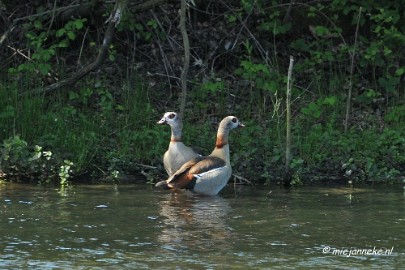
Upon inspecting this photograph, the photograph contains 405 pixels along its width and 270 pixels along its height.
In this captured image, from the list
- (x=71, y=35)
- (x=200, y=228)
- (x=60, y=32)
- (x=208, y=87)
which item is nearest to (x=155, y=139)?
(x=208, y=87)

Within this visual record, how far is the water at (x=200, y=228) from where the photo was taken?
8219 millimetres

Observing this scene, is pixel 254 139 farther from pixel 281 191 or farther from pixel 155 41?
pixel 155 41

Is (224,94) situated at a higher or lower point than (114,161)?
higher

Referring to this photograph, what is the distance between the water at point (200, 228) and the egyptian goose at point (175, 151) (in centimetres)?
40

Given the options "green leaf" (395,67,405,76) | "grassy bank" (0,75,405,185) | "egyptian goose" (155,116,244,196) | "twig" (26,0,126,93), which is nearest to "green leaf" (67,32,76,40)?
"twig" (26,0,126,93)

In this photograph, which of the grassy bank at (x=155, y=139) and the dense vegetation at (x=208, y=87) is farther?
the dense vegetation at (x=208, y=87)

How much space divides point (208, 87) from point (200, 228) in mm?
4880

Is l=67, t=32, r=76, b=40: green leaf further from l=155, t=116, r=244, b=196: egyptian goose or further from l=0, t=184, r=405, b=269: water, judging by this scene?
l=155, t=116, r=244, b=196: egyptian goose

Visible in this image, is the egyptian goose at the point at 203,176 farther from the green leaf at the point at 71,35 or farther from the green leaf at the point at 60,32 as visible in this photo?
the green leaf at the point at 60,32

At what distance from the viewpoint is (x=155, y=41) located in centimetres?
1562

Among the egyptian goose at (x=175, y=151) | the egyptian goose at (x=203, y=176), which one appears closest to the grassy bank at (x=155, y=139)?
the egyptian goose at (x=175, y=151)

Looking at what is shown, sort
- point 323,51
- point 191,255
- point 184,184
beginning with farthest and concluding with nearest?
point 323,51 < point 184,184 < point 191,255

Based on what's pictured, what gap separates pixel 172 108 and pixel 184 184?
3.19 meters

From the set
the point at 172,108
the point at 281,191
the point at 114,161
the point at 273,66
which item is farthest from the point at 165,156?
the point at 273,66
